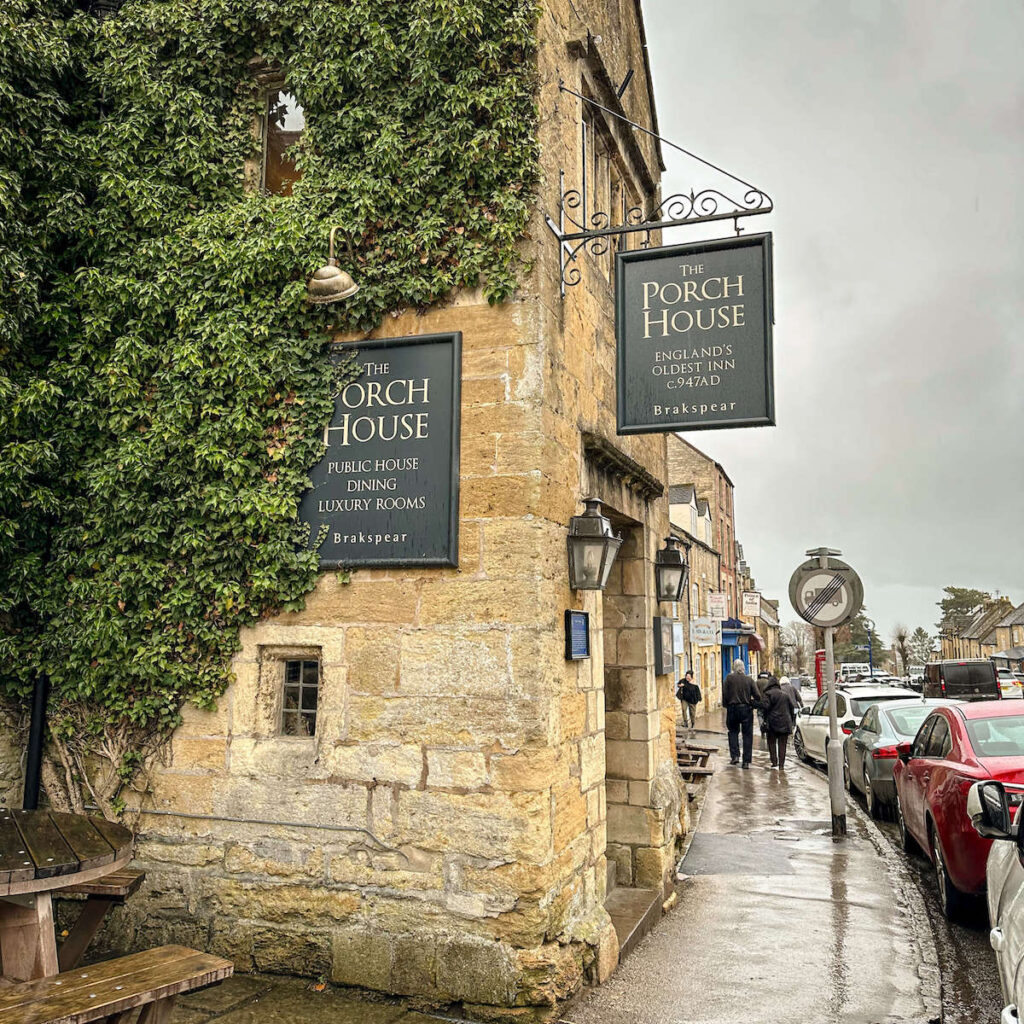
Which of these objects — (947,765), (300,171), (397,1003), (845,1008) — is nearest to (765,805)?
(947,765)

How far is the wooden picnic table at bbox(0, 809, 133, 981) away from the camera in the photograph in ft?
11.7

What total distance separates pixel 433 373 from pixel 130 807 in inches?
127

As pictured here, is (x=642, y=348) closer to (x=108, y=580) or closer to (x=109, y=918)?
(x=108, y=580)

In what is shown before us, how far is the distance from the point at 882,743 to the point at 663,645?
4.76 m

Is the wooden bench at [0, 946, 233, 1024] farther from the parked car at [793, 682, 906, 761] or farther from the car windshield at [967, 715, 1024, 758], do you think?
the parked car at [793, 682, 906, 761]

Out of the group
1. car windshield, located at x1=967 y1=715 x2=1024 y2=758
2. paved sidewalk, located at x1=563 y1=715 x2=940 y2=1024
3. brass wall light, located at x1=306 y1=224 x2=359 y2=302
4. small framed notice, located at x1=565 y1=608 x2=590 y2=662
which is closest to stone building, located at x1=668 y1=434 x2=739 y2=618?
paved sidewalk, located at x1=563 y1=715 x2=940 y2=1024

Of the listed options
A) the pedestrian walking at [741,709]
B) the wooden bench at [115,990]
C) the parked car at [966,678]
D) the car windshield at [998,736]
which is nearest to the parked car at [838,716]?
the pedestrian walking at [741,709]

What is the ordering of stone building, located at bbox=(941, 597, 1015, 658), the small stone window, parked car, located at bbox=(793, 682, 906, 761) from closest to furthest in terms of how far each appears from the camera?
the small stone window
parked car, located at bbox=(793, 682, 906, 761)
stone building, located at bbox=(941, 597, 1015, 658)

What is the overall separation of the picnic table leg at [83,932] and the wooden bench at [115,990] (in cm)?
81

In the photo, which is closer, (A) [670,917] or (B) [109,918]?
(B) [109,918]

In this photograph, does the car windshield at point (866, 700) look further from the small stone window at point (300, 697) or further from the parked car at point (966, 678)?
the small stone window at point (300, 697)

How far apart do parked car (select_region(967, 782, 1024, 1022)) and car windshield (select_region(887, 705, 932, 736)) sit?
6760 mm

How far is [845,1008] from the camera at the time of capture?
4848 millimetres

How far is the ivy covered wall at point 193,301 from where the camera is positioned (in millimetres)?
5285
